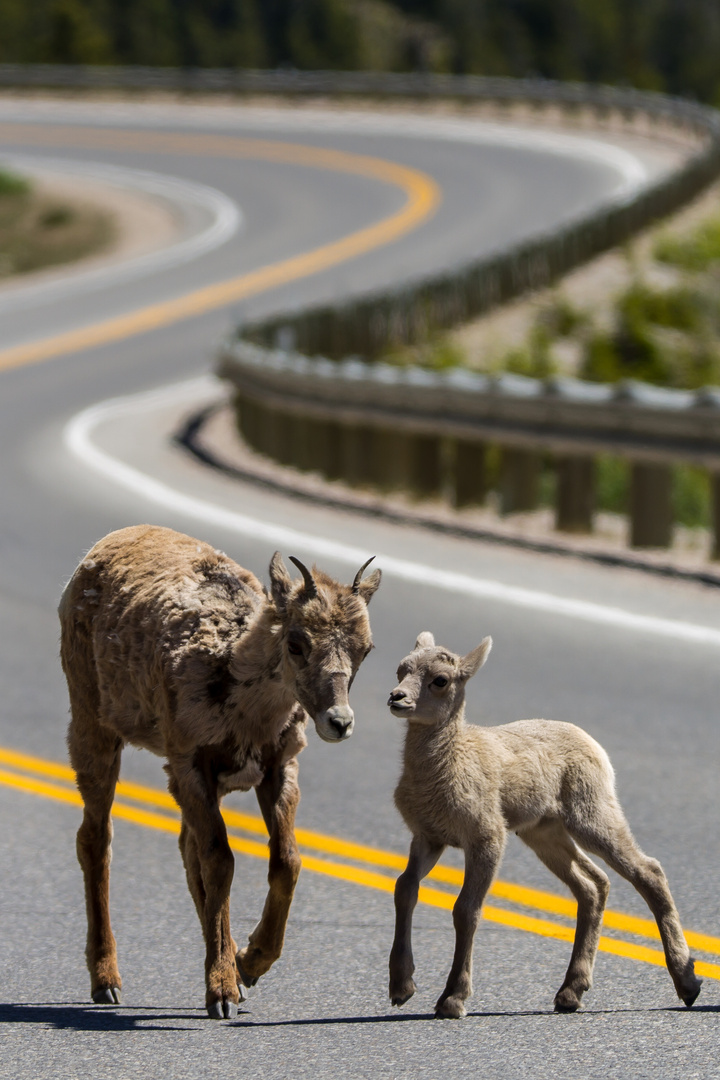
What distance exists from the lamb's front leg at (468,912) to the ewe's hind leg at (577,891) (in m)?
0.33

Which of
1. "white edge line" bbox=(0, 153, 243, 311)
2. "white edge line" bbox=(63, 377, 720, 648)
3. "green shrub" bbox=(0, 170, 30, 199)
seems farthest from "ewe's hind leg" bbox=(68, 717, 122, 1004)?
"green shrub" bbox=(0, 170, 30, 199)

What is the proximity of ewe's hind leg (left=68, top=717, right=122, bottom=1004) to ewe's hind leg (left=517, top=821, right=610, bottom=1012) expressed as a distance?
1.31m

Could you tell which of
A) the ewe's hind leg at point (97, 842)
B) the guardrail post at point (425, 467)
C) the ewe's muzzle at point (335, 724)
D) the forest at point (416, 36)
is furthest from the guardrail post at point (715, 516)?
the forest at point (416, 36)

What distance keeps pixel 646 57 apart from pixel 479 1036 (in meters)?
140

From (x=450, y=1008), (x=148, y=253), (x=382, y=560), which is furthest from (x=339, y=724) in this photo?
(x=148, y=253)

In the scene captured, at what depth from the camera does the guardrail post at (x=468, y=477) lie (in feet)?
46.0

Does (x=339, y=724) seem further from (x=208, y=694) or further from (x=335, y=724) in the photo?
(x=208, y=694)

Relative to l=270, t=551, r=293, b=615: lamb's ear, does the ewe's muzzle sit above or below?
below

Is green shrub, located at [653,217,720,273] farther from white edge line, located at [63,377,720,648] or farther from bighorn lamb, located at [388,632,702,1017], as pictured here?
bighorn lamb, located at [388,632,702,1017]

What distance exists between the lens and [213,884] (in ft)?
17.0

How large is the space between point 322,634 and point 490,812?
2.46ft

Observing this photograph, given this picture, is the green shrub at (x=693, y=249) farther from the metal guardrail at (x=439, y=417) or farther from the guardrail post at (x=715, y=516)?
the guardrail post at (x=715, y=516)

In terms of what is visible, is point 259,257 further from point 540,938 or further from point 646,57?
point 646,57

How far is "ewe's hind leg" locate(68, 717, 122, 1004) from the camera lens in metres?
5.56
